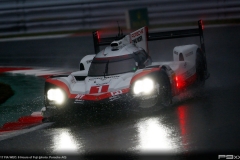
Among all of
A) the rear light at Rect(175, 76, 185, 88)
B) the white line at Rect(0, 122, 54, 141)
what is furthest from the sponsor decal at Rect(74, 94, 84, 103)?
the rear light at Rect(175, 76, 185, 88)

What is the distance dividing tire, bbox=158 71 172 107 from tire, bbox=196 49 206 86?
216 cm

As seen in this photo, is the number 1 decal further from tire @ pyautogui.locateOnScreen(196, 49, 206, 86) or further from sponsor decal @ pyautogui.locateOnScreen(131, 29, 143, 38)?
tire @ pyautogui.locateOnScreen(196, 49, 206, 86)

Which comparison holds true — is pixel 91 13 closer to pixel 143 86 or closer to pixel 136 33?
pixel 136 33

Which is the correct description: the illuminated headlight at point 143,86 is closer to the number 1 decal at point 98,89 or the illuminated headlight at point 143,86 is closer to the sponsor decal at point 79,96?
the number 1 decal at point 98,89

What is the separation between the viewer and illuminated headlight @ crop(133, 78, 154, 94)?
30.8 feet

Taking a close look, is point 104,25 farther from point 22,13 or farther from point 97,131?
point 97,131

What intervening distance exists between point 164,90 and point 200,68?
2.61 m

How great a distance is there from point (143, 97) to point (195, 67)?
111 inches

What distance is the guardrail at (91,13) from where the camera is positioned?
65.6ft

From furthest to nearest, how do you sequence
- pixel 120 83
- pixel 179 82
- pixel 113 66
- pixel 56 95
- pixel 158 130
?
1. pixel 179 82
2. pixel 113 66
3. pixel 56 95
4. pixel 120 83
5. pixel 158 130

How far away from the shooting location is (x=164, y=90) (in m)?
9.78

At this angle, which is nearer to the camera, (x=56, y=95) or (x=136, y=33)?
(x=56, y=95)

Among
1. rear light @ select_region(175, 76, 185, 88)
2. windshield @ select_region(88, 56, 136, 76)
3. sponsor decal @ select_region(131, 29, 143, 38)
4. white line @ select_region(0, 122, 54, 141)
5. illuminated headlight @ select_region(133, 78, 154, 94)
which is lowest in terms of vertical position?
white line @ select_region(0, 122, 54, 141)

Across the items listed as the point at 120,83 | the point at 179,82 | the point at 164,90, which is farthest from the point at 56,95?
the point at 179,82
